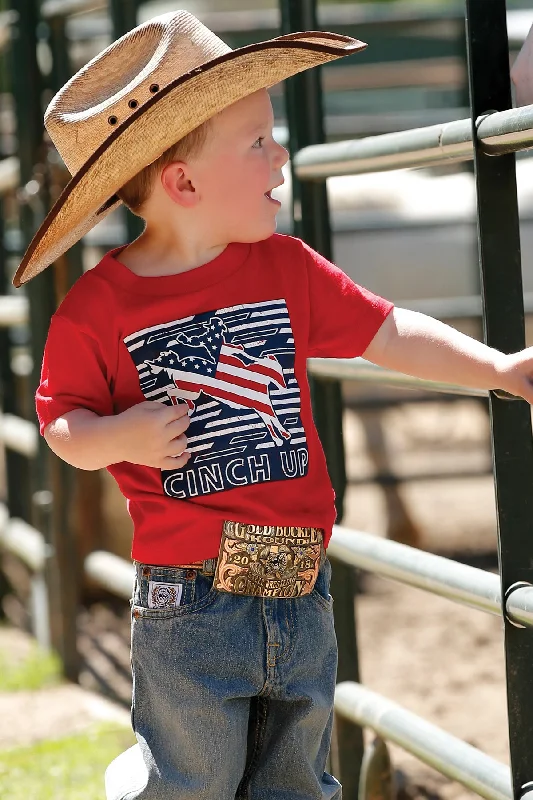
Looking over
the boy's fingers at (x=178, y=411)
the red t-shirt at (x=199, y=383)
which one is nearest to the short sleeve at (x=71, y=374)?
the red t-shirt at (x=199, y=383)

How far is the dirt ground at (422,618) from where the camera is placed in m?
3.48

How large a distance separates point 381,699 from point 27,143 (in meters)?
2.08

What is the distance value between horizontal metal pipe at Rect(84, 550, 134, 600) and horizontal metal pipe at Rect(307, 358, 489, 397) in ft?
3.62

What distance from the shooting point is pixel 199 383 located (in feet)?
5.85

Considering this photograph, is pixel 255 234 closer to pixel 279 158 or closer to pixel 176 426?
pixel 279 158

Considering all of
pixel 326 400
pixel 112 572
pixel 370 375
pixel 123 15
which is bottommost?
pixel 112 572

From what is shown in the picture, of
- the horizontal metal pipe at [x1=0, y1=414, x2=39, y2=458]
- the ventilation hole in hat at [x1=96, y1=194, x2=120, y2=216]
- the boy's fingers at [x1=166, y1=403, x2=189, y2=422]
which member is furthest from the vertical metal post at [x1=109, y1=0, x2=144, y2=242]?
the boy's fingers at [x1=166, y1=403, x2=189, y2=422]

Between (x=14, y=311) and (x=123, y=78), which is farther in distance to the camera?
(x=14, y=311)

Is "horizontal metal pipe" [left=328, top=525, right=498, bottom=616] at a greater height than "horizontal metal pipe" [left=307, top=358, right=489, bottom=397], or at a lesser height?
lesser

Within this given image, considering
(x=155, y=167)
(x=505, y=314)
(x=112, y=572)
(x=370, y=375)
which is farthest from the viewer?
(x=112, y=572)

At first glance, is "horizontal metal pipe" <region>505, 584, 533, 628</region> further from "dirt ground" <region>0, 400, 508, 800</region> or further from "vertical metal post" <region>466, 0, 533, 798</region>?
"dirt ground" <region>0, 400, 508, 800</region>

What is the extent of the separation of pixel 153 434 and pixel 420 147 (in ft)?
2.22

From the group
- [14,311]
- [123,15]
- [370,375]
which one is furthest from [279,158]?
[14,311]

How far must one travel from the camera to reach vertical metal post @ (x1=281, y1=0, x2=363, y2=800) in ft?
8.44
